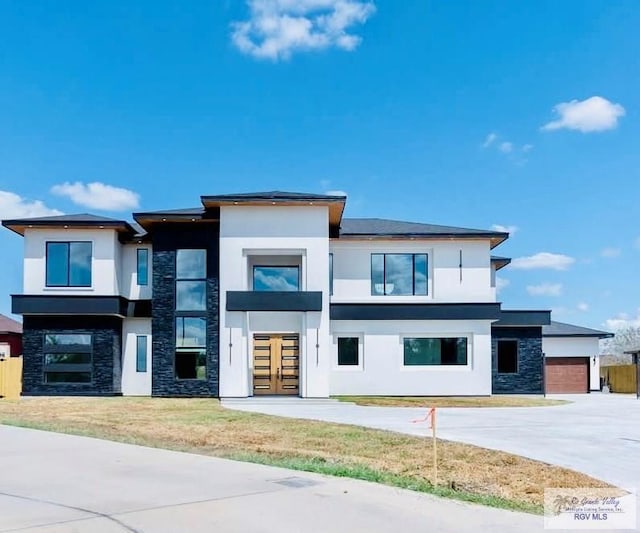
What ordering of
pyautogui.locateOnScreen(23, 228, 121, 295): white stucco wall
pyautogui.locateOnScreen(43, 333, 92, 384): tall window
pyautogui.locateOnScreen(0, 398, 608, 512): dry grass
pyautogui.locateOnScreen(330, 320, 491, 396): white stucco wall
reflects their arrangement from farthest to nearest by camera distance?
pyautogui.locateOnScreen(330, 320, 491, 396): white stucco wall, pyautogui.locateOnScreen(43, 333, 92, 384): tall window, pyautogui.locateOnScreen(23, 228, 121, 295): white stucco wall, pyautogui.locateOnScreen(0, 398, 608, 512): dry grass

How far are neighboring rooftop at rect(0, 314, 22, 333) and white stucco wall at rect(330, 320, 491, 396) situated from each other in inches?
717

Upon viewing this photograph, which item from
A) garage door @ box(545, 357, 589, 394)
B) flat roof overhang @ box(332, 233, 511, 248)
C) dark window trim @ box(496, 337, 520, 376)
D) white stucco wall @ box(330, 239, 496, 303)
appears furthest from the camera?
garage door @ box(545, 357, 589, 394)

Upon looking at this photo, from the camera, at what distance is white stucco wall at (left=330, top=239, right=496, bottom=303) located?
28.0 meters

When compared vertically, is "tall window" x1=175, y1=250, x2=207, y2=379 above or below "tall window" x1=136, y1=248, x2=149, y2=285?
below

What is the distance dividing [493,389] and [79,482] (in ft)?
79.2

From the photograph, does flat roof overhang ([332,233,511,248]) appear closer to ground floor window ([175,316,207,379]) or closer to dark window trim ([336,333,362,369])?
dark window trim ([336,333,362,369])

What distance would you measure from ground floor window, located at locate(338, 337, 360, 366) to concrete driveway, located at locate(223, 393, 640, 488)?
146 inches

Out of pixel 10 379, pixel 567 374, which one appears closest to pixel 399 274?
pixel 567 374

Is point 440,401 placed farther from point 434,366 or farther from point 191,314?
point 191,314

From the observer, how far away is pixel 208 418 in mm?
17453

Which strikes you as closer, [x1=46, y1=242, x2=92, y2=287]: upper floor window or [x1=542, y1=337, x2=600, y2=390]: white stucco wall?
[x1=46, y1=242, x2=92, y2=287]: upper floor window

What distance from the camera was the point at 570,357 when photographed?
35.8 meters

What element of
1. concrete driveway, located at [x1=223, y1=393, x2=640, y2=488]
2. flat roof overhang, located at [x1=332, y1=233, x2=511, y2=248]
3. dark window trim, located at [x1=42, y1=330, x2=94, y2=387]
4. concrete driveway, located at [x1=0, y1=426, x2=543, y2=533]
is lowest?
concrete driveway, located at [x1=223, y1=393, x2=640, y2=488]

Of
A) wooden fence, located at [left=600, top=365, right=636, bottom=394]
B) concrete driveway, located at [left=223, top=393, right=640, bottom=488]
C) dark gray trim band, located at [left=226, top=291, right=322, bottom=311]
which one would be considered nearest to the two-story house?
dark gray trim band, located at [left=226, top=291, right=322, bottom=311]
